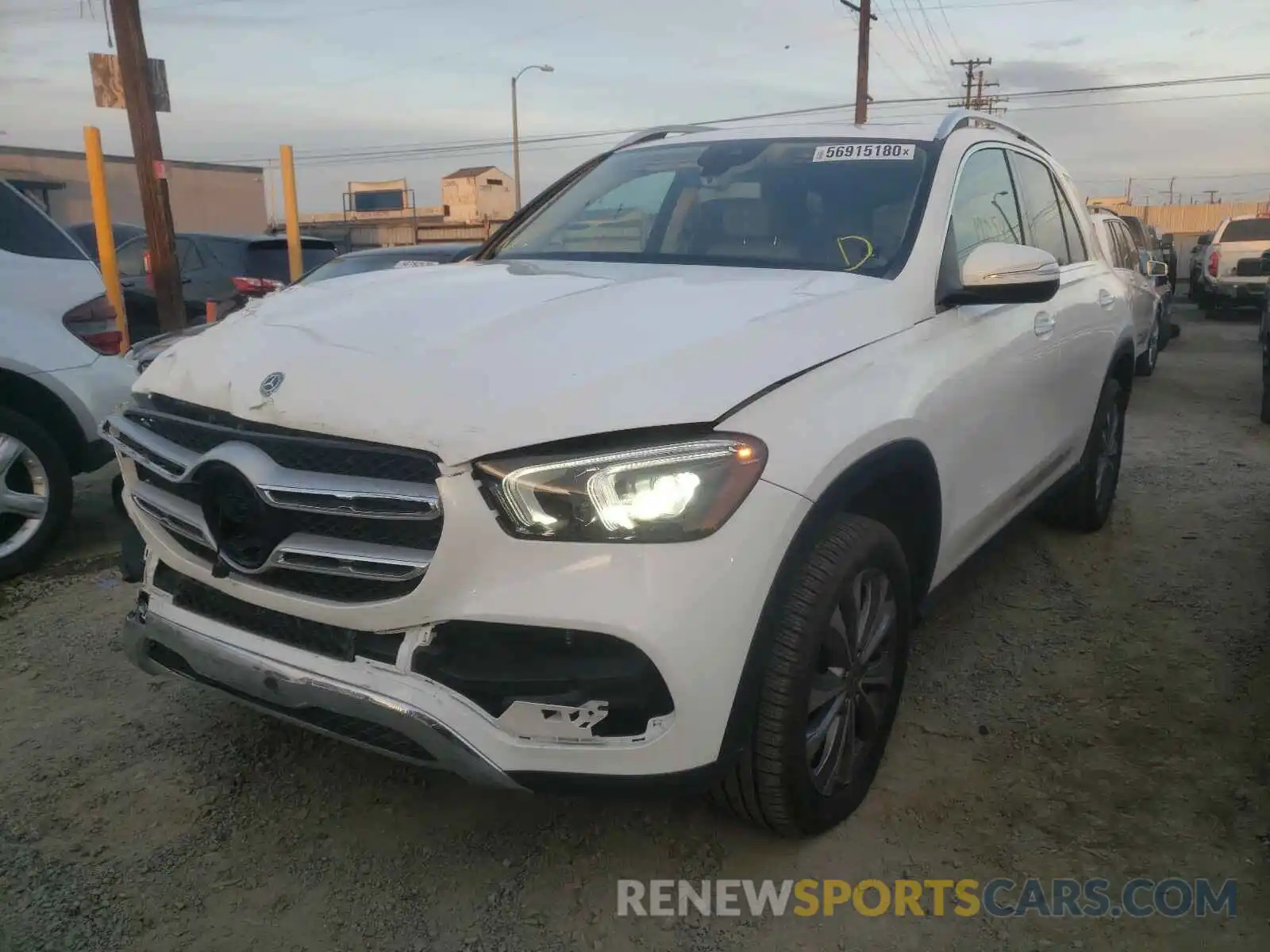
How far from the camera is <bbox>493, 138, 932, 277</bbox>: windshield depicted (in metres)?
3.15

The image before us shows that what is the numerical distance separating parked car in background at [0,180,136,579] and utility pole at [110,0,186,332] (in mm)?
6020

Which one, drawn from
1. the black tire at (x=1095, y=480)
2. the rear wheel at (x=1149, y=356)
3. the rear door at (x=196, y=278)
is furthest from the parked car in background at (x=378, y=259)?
the rear wheel at (x=1149, y=356)

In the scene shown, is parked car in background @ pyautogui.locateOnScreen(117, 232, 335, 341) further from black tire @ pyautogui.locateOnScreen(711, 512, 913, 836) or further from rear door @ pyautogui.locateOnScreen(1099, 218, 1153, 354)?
black tire @ pyautogui.locateOnScreen(711, 512, 913, 836)

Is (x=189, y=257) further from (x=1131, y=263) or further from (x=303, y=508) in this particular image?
(x=303, y=508)

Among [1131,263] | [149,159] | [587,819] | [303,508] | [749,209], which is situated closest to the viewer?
[303,508]

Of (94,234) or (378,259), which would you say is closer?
(378,259)

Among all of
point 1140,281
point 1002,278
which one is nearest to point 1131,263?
point 1140,281

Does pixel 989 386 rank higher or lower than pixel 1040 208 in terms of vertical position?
lower

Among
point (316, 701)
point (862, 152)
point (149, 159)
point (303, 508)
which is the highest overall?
point (149, 159)

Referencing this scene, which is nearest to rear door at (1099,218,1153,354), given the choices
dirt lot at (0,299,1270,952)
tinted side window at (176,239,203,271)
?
dirt lot at (0,299,1270,952)

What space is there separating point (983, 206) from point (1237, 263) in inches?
754

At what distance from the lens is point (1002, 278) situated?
9.63 feet

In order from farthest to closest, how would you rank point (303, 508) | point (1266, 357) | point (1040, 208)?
1. point (1266, 357)
2. point (1040, 208)
3. point (303, 508)

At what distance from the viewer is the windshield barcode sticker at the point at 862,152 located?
3369 mm
